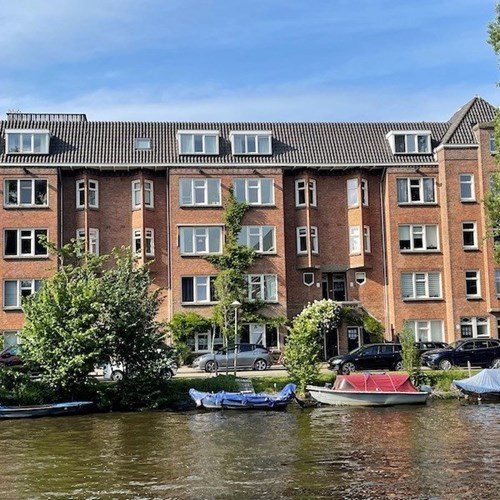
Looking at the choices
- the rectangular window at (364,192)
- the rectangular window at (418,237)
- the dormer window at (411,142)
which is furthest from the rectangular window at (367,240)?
the dormer window at (411,142)

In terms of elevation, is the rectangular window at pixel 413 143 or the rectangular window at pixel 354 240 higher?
the rectangular window at pixel 413 143

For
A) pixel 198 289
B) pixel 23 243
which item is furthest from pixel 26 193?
pixel 198 289

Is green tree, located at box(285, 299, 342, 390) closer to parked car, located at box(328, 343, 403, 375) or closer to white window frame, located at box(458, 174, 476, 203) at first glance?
parked car, located at box(328, 343, 403, 375)

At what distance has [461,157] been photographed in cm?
5038

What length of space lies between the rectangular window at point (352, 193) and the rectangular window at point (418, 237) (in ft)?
11.9

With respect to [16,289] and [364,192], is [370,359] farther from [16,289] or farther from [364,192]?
[16,289]

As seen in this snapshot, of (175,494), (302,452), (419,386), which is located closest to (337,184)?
(419,386)

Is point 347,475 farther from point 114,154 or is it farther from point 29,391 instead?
point 114,154

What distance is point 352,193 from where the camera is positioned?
51.5 metres

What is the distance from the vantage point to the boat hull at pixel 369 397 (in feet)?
112

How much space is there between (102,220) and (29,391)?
59.2 feet

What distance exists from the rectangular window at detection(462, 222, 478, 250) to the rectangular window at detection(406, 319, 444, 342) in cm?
567

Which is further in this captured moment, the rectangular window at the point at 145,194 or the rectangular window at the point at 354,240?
the rectangular window at the point at 354,240

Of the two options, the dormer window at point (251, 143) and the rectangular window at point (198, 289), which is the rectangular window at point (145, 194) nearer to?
the rectangular window at point (198, 289)
